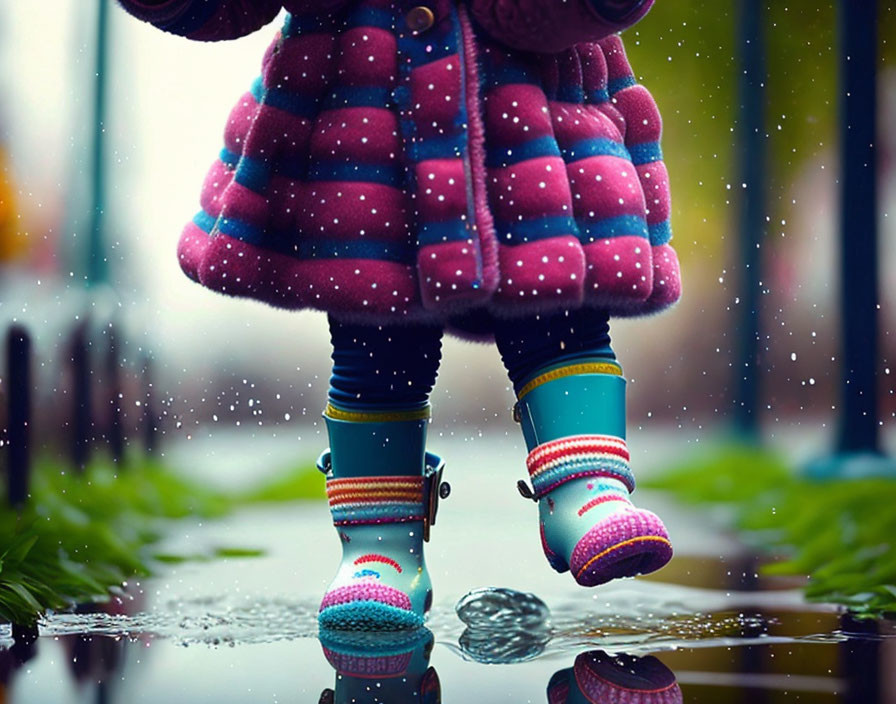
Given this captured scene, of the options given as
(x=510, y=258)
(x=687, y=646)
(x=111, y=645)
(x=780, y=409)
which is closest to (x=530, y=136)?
(x=510, y=258)

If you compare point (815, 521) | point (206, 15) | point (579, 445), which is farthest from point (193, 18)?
point (815, 521)

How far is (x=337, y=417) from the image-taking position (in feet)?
4.28

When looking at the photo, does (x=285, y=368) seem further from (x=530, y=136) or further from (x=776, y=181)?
(x=530, y=136)

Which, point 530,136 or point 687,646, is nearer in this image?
point 687,646

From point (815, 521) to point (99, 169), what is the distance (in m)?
1.65

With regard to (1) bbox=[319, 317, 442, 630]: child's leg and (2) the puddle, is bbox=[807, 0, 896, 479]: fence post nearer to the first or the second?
(2) the puddle

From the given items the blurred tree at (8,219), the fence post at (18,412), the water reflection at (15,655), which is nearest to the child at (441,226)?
the water reflection at (15,655)

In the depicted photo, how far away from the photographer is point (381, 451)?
4.21ft

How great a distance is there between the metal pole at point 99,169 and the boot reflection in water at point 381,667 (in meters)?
1.66

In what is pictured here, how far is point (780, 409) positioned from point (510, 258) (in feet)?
7.30

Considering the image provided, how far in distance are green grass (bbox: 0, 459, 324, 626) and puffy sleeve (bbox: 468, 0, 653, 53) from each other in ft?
2.37

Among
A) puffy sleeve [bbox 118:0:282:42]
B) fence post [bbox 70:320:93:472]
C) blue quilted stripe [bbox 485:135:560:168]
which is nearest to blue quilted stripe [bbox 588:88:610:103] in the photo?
blue quilted stripe [bbox 485:135:560:168]

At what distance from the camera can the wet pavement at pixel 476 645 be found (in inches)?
37.3

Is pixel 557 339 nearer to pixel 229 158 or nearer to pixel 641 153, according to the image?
pixel 641 153
